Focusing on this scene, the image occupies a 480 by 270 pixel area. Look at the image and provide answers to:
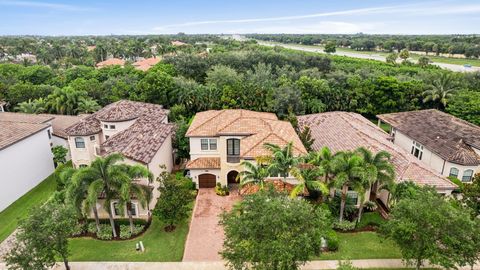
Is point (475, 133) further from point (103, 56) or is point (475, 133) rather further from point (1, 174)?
point (103, 56)

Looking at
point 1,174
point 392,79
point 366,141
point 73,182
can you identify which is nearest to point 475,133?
point 366,141

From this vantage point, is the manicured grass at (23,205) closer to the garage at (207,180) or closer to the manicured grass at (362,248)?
the garage at (207,180)

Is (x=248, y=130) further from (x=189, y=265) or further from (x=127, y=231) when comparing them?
(x=189, y=265)

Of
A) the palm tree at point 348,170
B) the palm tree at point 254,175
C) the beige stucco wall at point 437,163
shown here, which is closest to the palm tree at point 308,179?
the palm tree at point 348,170

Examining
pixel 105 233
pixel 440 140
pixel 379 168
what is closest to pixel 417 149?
pixel 440 140

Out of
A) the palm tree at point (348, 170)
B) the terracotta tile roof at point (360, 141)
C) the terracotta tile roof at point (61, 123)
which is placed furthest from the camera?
the terracotta tile roof at point (61, 123)
